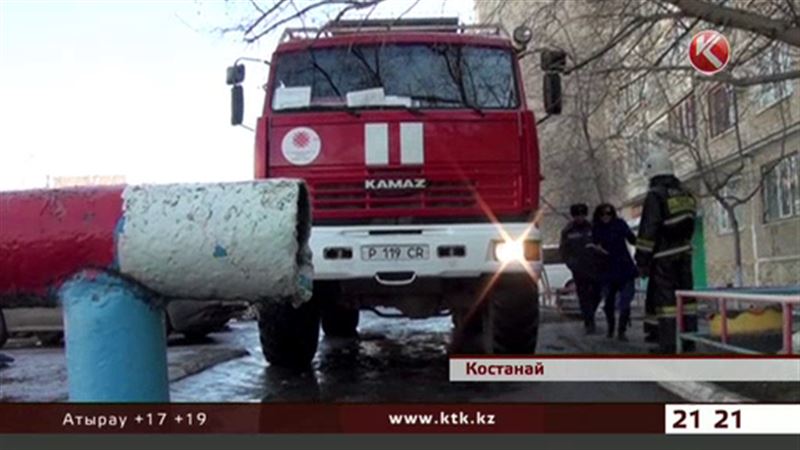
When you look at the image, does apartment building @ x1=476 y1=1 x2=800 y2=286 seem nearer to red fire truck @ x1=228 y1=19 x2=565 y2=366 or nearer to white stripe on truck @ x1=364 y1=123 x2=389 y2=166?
red fire truck @ x1=228 y1=19 x2=565 y2=366

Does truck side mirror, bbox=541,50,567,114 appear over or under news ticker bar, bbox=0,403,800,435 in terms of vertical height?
over

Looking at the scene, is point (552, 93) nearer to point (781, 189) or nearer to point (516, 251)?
point (516, 251)

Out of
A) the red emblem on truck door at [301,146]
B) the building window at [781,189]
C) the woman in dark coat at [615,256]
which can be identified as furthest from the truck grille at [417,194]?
the building window at [781,189]

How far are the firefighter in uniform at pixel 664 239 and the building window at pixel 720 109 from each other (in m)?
0.26

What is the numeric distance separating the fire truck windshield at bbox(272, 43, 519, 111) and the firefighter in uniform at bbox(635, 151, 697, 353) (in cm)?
64

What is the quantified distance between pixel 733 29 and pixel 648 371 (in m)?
1.53

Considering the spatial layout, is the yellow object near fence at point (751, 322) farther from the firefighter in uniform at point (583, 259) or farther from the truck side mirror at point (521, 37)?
the truck side mirror at point (521, 37)

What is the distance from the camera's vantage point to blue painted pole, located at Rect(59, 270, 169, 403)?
1.44 metres

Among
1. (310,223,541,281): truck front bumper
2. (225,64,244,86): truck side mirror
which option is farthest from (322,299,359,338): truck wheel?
(225,64,244,86): truck side mirror

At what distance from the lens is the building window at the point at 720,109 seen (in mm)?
2904

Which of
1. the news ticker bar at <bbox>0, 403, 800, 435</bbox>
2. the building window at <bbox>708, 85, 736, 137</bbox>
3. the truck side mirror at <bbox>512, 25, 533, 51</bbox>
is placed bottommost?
the news ticker bar at <bbox>0, 403, 800, 435</bbox>

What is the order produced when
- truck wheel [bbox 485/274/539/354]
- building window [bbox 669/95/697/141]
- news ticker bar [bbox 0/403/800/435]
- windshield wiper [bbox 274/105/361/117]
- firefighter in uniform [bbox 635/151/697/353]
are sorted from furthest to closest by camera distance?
windshield wiper [bbox 274/105/361/117] → building window [bbox 669/95/697/141] → firefighter in uniform [bbox 635/151/697/353] → truck wheel [bbox 485/274/539/354] → news ticker bar [bbox 0/403/800/435]

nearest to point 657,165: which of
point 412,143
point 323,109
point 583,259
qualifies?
point 583,259

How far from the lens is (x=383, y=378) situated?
2.50 m
